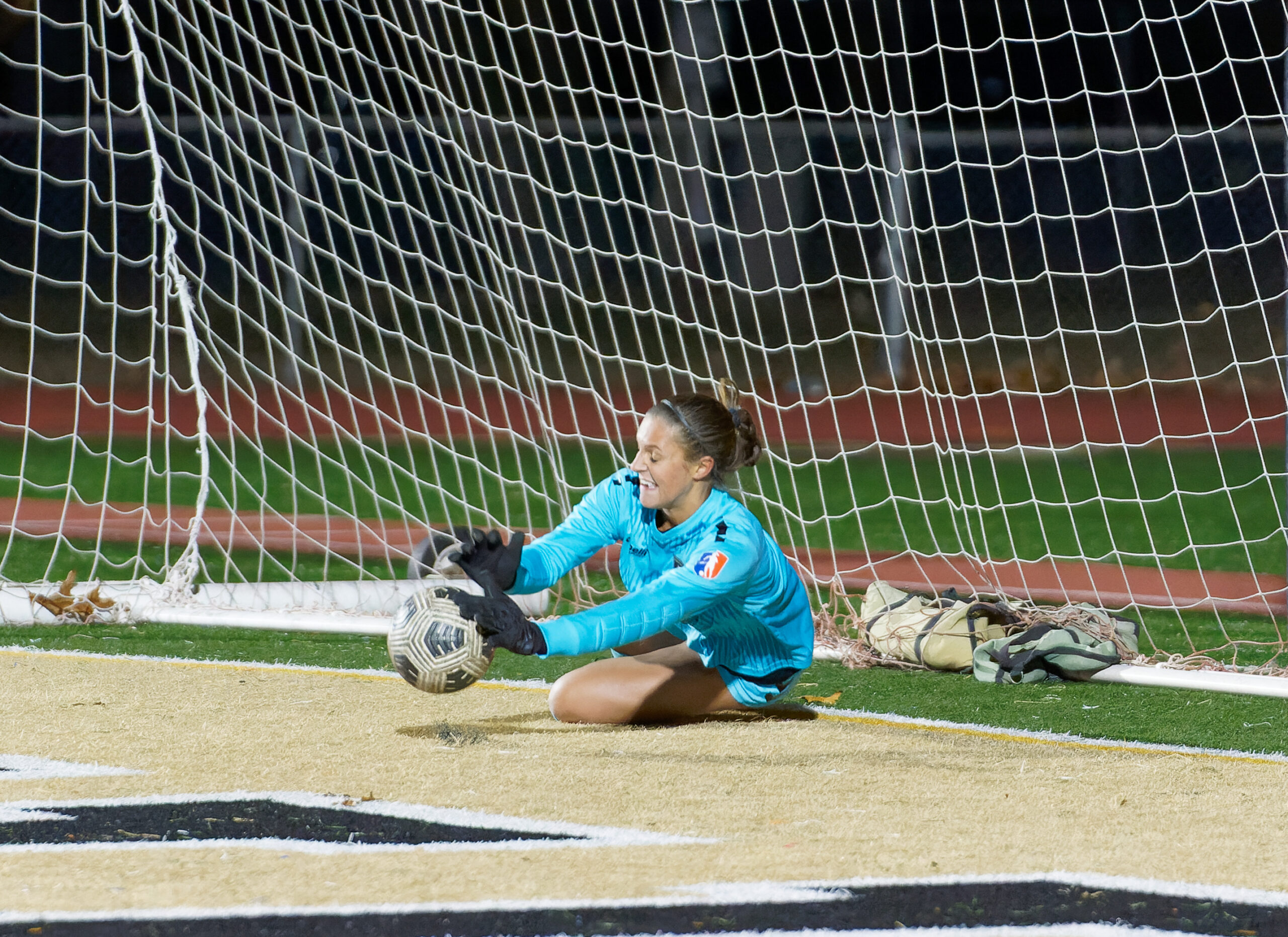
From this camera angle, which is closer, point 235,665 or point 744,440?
point 744,440

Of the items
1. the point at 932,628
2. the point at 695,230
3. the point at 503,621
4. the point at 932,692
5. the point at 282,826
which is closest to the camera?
the point at 282,826

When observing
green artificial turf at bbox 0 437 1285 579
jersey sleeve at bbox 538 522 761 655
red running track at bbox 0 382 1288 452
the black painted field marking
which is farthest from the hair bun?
red running track at bbox 0 382 1288 452

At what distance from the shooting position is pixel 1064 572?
845 centimetres

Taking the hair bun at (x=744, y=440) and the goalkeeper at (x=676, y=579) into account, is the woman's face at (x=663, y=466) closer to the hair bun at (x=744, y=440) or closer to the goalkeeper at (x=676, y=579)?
the goalkeeper at (x=676, y=579)

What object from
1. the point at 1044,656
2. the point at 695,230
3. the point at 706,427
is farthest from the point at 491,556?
the point at 695,230

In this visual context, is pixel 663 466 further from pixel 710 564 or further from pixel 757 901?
pixel 757 901

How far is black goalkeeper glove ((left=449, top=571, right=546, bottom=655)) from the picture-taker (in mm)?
3904

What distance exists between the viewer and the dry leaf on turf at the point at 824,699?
528 cm

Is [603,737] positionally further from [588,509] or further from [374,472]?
[374,472]

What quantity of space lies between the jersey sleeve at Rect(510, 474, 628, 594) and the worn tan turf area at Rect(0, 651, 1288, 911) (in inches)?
17.9

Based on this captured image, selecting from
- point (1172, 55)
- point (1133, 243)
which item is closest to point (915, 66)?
point (1172, 55)

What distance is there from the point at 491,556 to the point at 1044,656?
7.24 feet

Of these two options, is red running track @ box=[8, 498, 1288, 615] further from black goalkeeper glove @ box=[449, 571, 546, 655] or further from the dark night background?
the dark night background

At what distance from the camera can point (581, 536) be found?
4.79 meters
